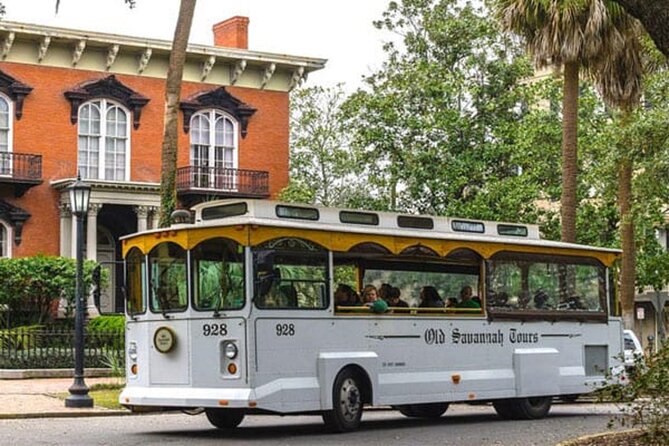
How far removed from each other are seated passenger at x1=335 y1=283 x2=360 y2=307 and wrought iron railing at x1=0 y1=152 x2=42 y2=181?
2483 cm

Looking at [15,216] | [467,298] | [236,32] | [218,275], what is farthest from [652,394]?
[236,32]

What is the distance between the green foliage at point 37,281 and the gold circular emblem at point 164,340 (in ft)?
69.8

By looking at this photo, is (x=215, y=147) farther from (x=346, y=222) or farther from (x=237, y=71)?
(x=346, y=222)

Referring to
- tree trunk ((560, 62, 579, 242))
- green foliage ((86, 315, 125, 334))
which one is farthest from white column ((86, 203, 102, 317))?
tree trunk ((560, 62, 579, 242))

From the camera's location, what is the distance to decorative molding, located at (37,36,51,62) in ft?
135

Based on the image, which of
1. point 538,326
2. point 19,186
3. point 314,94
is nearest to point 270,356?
point 538,326

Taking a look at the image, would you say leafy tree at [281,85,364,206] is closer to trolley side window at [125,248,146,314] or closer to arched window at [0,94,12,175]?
arched window at [0,94,12,175]

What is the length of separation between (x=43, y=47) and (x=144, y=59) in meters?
3.42

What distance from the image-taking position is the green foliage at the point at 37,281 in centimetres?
3812

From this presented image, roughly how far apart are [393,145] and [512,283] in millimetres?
20238

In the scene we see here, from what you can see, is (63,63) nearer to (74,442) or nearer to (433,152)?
(433,152)

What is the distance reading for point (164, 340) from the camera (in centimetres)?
1675

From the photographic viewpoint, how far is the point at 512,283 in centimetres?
2012

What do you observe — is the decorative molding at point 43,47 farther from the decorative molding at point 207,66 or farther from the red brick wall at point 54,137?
the decorative molding at point 207,66
